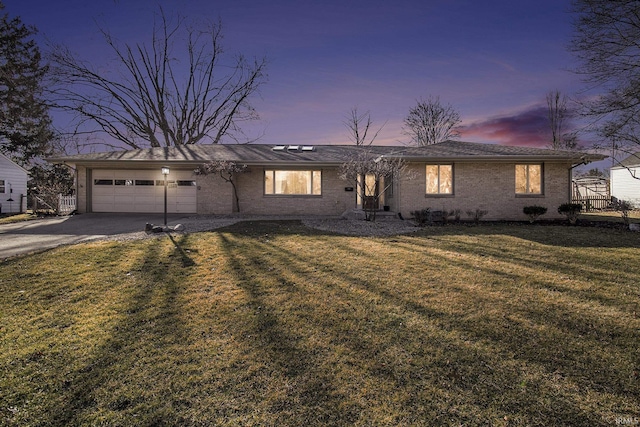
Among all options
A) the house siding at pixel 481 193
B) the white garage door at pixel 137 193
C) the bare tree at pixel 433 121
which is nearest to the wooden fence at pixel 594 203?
the house siding at pixel 481 193

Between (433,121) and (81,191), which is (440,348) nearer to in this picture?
(81,191)

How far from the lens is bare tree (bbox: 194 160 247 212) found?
43.2 feet

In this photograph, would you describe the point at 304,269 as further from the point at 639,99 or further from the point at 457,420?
the point at 639,99

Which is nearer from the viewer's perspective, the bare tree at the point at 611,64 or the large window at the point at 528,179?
the bare tree at the point at 611,64

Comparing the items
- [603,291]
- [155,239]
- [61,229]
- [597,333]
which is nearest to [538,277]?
[603,291]

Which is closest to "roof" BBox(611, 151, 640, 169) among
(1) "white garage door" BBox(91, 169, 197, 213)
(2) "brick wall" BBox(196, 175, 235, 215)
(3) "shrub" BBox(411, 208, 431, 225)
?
(3) "shrub" BBox(411, 208, 431, 225)

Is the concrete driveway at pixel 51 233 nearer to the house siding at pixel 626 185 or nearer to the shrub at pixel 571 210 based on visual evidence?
the shrub at pixel 571 210

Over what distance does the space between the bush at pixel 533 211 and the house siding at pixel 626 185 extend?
46.9 ft

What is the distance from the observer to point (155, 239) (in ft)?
Result: 26.7

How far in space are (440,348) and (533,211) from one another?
1173 centimetres

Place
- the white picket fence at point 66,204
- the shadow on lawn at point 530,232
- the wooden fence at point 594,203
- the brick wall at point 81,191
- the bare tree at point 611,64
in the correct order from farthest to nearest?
1. the wooden fence at point 594,203
2. the brick wall at point 81,191
3. the white picket fence at point 66,204
4. the bare tree at point 611,64
5. the shadow on lawn at point 530,232

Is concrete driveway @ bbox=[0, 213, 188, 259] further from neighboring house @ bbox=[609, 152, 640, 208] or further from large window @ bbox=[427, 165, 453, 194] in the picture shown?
neighboring house @ bbox=[609, 152, 640, 208]

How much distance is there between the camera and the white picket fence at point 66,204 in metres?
14.4

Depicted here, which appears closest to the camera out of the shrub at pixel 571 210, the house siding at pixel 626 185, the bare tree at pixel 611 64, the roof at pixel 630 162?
the shrub at pixel 571 210
